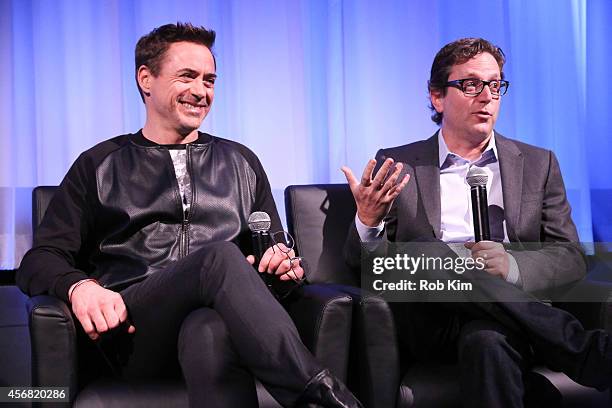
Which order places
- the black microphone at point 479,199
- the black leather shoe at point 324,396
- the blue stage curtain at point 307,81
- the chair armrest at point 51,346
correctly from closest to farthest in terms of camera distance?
the black leather shoe at point 324,396 < the chair armrest at point 51,346 < the black microphone at point 479,199 < the blue stage curtain at point 307,81

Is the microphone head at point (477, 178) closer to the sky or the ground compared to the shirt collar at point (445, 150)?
closer to the ground

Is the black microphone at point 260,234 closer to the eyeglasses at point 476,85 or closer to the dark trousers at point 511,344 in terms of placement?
the dark trousers at point 511,344

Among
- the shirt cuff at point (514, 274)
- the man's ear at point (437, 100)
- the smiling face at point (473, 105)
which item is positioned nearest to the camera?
the shirt cuff at point (514, 274)

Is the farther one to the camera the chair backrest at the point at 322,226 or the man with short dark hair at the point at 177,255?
the chair backrest at the point at 322,226

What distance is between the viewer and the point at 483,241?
1.86 metres

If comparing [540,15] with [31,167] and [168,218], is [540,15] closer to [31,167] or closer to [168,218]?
[168,218]

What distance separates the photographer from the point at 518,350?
1819 mm

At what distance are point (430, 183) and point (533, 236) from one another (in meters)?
0.33

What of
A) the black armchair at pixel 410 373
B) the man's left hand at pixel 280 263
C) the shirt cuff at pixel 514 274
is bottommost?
the black armchair at pixel 410 373

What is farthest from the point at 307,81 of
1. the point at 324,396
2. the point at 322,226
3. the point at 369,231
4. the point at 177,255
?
the point at 324,396

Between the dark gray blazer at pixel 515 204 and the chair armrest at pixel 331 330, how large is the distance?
1.03 ft

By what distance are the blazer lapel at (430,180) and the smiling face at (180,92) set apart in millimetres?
670

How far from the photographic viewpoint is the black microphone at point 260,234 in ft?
6.35

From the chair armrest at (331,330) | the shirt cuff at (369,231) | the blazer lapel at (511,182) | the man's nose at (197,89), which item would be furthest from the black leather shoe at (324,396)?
the man's nose at (197,89)
